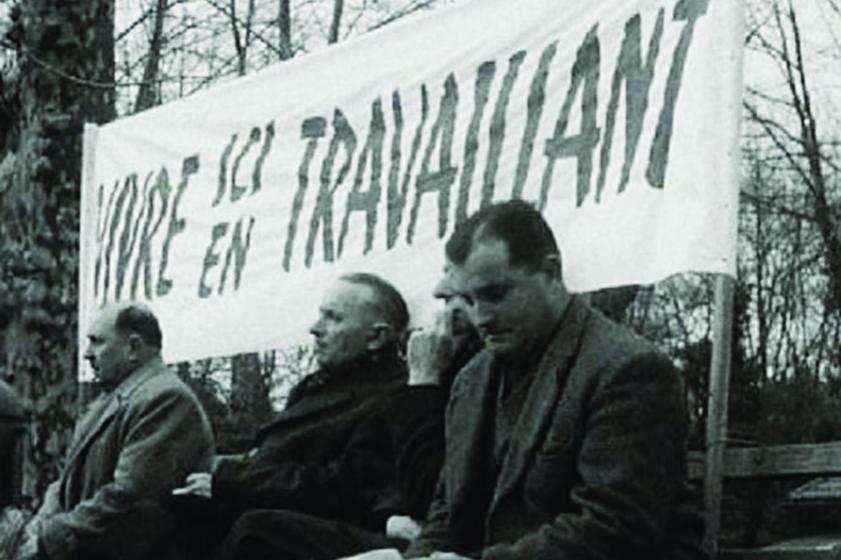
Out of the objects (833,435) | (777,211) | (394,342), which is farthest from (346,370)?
(777,211)

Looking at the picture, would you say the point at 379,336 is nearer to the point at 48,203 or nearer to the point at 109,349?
the point at 109,349

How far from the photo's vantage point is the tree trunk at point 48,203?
37.1 feet

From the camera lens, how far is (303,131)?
7.59 meters

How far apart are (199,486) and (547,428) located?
2183mm

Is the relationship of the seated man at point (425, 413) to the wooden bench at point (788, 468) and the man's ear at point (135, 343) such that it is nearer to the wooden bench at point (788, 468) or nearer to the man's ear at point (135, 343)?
the wooden bench at point (788, 468)

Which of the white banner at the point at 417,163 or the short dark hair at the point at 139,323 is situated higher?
the white banner at the point at 417,163

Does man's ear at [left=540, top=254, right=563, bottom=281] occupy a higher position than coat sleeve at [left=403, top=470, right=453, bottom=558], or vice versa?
man's ear at [left=540, top=254, right=563, bottom=281]

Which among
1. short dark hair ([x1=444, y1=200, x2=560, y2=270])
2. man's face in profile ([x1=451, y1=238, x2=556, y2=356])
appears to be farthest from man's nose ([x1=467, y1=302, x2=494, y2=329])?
short dark hair ([x1=444, y1=200, x2=560, y2=270])

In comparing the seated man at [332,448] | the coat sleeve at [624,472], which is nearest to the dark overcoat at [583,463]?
the coat sleeve at [624,472]

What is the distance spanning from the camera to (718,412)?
5.16 metres

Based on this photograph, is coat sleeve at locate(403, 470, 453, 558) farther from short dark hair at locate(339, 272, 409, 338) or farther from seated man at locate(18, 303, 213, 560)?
seated man at locate(18, 303, 213, 560)

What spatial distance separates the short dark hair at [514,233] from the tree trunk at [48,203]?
6.57 meters

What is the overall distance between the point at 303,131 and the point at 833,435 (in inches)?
449

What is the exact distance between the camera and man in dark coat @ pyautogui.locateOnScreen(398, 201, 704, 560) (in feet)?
14.5
